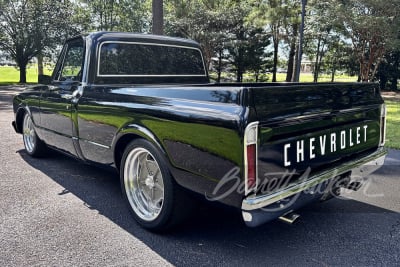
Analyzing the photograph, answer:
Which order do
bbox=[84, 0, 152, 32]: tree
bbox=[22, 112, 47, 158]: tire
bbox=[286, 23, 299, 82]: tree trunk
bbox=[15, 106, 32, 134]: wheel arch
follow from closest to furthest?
bbox=[22, 112, 47, 158]: tire < bbox=[15, 106, 32, 134]: wheel arch < bbox=[286, 23, 299, 82]: tree trunk < bbox=[84, 0, 152, 32]: tree

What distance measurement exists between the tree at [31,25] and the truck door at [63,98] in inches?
900

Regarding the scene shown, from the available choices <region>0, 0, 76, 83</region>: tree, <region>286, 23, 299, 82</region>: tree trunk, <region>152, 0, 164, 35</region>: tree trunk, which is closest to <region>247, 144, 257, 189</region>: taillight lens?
<region>152, 0, 164, 35</region>: tree trunk

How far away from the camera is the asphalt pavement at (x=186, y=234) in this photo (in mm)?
2570

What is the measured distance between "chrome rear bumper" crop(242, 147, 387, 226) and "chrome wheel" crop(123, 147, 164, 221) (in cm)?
104

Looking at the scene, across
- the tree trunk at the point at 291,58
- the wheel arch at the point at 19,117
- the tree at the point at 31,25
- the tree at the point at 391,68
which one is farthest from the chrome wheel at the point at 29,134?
the tree at the point at 31,25

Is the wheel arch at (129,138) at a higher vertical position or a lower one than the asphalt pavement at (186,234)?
higher

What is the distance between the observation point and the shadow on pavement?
259 centimetres

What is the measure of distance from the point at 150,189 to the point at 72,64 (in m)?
2.05

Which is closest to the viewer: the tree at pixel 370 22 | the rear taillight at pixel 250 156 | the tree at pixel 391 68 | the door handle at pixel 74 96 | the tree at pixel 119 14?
the rear taillight at pixel 250 156

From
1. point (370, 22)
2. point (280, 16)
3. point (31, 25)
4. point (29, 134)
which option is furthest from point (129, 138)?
point (31, 25)

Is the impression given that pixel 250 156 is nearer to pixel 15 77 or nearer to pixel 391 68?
pixel 391 68

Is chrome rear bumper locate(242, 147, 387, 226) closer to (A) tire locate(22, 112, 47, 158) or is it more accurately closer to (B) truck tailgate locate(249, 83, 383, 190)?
(B) truck tailgate locate(249, 83, 383, 190)

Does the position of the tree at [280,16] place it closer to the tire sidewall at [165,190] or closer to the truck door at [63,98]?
the truck door at [63,98]

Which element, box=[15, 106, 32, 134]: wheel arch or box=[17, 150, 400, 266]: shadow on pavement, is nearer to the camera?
box=[17, 150, 400, 266]: shadow on pavement
